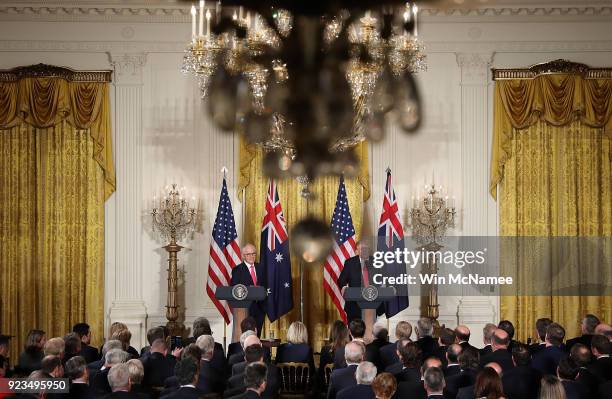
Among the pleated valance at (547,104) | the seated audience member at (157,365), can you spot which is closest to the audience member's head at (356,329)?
the seated audience member at (157,365)

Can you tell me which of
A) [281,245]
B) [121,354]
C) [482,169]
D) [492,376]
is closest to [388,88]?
[492,376]

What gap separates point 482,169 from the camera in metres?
14.0

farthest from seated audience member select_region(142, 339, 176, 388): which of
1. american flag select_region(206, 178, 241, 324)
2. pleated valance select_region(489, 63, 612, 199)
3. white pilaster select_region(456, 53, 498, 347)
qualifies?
pleated valance select_region(489, 63, 612, 199)

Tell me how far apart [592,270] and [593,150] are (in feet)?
6.25

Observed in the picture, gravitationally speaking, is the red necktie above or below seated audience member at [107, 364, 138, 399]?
above

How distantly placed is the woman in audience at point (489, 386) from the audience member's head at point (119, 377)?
7.96 ft

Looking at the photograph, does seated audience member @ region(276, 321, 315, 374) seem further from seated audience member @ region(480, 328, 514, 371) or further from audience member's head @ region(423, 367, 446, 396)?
audience member's head @ region(423, 367, 446, 396)

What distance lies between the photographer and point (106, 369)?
7.41m

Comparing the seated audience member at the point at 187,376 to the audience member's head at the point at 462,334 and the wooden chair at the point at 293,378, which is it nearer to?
the wooden chair at the point at 293,378

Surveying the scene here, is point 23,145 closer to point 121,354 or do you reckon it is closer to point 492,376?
point 121,354

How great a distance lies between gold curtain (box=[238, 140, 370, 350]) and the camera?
13828 millimetres

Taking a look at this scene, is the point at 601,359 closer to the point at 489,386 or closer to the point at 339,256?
the point at 489,386

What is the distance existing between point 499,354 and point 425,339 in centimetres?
122

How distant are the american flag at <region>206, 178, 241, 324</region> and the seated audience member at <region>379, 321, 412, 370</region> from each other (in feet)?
14.3
